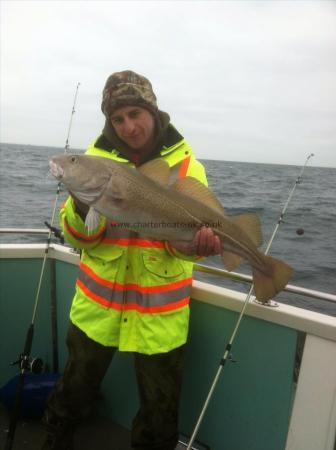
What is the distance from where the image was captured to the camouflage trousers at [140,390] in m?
2.76

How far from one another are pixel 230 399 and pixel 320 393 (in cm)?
73

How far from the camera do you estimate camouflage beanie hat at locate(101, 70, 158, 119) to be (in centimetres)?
289

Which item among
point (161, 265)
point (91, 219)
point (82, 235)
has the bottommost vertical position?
point (161, 265)

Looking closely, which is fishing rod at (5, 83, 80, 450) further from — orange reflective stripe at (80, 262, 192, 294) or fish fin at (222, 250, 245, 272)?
fish fin at (222, 250, 245, 272)

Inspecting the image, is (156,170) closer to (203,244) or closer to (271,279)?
(203,244)

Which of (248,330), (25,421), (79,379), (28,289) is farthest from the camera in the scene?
(28,289)

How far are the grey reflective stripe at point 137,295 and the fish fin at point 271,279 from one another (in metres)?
0.53

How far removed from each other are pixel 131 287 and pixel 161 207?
2.02ft

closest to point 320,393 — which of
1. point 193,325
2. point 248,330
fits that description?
point 248,330

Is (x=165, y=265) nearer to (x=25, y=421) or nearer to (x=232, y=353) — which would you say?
(x=232, y=353)

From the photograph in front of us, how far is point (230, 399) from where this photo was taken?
3.20 meters

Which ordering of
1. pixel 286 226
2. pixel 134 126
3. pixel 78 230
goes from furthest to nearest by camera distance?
pixel 286 226 → pixel 134 126 → pixel 78 230

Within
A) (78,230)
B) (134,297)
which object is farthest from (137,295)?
(78,230)

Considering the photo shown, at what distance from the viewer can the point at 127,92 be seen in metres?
2.90
